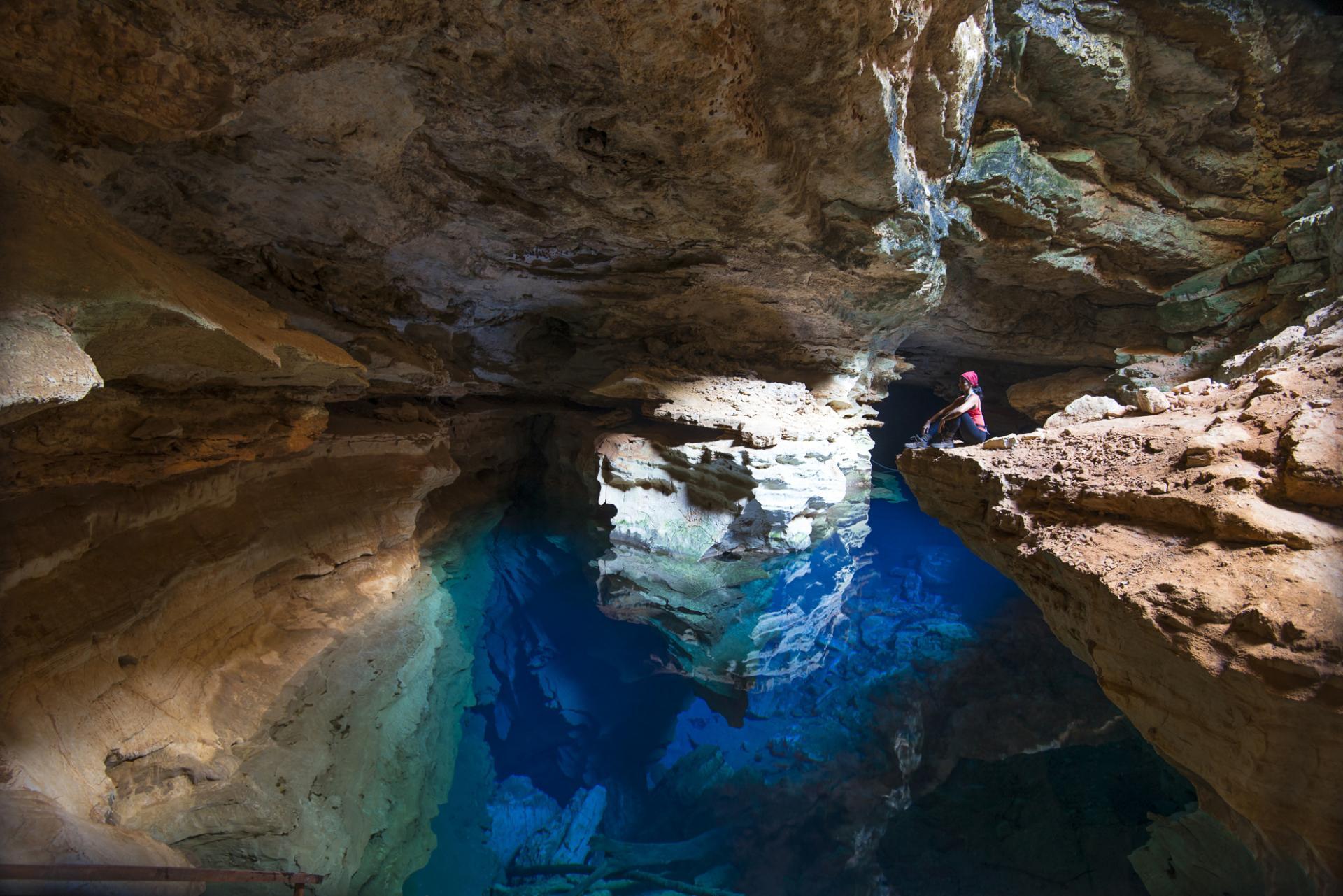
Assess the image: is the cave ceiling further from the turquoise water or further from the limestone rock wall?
the turquoise water

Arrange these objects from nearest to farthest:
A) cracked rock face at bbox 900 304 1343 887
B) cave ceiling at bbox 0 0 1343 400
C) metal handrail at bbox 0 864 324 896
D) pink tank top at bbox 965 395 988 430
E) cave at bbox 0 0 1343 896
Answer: metal handrail at bbox 0 864 324 896 < cracked rock face at bbox 900 304 1343 887 < cave at bbox 0 0 1343 896 < cave ceiling at bbox 0 0 1343 400 < pink tank top at bbox 965 395 988 430

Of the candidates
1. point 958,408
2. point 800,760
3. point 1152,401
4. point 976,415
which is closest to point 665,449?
point 958,408

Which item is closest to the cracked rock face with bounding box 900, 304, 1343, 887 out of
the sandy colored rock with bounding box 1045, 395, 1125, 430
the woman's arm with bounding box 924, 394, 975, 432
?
the sandy colored rock with bounding box 1045, 395, 1125, 430

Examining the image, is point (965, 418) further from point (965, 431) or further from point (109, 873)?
point (109, 873)

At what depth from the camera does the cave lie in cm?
177

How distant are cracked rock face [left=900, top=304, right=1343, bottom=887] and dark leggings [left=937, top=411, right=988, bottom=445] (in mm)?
1841

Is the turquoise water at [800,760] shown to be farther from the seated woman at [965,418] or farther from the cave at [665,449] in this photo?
the seated woman at [965,418]

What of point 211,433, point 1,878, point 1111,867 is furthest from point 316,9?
point 1111,867

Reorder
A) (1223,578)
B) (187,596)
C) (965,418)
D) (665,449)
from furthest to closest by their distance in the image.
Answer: (665,449), (965,418), (187,596), (1223,578)

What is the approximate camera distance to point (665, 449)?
573 cm

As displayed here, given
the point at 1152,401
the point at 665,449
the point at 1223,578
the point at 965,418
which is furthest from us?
the point at 665,449

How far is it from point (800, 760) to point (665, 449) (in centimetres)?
321

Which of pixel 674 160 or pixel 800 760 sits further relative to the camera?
pixel 800 760

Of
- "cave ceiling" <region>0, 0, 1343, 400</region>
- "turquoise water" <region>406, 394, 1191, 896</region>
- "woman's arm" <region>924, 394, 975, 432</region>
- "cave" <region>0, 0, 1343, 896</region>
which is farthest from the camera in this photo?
"woman's arm" <region>924, 394, 975, 432</region>
